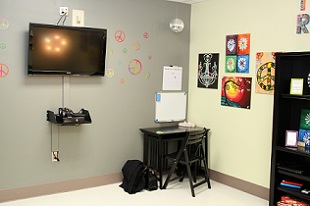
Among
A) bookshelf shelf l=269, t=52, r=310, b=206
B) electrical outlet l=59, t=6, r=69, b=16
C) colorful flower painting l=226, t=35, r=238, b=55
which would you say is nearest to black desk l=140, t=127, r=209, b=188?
colorful flower painting l=226, t=35, r=238, b=55

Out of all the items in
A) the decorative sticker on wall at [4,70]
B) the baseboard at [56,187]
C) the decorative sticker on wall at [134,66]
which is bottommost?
the baseboard at [56,187]

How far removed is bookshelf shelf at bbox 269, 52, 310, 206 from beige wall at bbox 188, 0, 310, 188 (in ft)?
0.85

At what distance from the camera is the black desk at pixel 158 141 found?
4.37 metres

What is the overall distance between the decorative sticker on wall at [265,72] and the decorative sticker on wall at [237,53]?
0.17 meters

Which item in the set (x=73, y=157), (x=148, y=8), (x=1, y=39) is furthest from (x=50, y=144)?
(x=148, y=8)

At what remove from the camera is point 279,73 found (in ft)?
11.6

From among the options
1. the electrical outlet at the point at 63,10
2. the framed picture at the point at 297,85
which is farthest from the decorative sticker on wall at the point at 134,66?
the framed picture at the point at 297,85

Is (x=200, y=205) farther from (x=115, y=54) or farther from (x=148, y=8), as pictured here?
(x=148, y=8)

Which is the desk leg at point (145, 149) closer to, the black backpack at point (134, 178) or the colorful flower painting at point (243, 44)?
the black backpack at point (134, 178)

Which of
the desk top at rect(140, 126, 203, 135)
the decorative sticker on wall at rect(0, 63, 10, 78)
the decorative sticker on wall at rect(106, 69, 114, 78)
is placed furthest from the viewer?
the desk top at rect(140, 126, 203, 135)

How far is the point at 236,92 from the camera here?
4.36m

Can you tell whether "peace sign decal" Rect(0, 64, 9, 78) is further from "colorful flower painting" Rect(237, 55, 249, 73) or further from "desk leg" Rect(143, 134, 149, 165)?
"colorful flower painting" Rect(237, 55, 249, 73)

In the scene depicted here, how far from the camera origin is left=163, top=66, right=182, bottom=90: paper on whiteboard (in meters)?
4.80

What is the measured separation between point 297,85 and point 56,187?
2.81m
